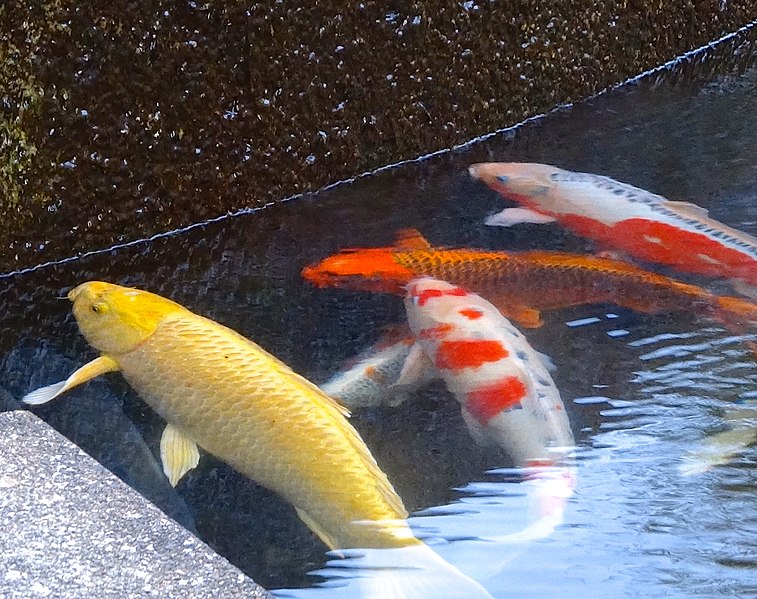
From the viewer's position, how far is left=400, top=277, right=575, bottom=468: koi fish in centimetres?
150

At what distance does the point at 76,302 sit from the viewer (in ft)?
6.13

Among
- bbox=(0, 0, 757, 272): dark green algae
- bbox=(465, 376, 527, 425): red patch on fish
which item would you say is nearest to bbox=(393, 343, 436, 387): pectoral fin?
bbox=(465, 376, 527, 425): red patch on fish

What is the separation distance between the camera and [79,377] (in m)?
1.68

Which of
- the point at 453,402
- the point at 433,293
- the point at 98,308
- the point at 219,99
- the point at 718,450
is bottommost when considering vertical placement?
the point at 718,450

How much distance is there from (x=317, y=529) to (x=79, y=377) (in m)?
0.59

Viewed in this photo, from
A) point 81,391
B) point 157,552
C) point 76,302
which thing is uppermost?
point 76,302

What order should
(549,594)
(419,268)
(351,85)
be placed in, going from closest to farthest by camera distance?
(549,594) → (419,268) → (351,85)

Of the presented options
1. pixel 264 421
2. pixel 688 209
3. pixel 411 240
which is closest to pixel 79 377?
pixel 264 421

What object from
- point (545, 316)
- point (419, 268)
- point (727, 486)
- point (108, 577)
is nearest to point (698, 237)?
point (545, 316)

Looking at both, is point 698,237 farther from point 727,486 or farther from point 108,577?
point 108,577

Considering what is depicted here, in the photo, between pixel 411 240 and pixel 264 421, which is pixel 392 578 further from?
pixel 411 240

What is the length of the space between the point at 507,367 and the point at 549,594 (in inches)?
19.3

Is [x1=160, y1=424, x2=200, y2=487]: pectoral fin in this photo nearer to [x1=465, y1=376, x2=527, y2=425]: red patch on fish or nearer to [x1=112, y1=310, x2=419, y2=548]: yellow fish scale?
[x1=112, y1=310, x2=419, y2=548]: yellow fish scale

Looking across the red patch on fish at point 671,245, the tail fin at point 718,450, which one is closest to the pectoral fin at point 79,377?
the tail fin at point 718,450
